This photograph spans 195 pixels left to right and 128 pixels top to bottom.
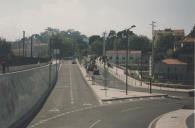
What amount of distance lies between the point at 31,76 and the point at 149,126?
61.8 ft

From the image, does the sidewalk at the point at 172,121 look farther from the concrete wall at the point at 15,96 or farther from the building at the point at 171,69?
the building at the point at 171,69

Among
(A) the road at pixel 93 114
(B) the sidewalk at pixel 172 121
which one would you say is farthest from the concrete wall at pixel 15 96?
(B) the sidewalk at pixel 172 121

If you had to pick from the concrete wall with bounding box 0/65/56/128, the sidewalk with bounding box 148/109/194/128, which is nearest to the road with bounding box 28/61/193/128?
the sidewalk with bounding box 148/109/194/128

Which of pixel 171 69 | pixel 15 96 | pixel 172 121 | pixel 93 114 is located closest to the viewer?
pixel 15 96

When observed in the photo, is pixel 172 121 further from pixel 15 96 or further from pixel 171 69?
pixel 171 69

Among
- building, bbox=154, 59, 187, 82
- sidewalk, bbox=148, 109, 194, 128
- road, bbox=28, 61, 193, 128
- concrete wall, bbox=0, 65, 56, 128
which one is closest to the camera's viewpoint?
concrete wall, bbox=0, 65, 56, 128

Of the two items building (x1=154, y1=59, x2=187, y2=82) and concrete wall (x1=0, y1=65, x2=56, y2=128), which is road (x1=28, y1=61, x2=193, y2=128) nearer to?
concrete wall (x1=0, y1=65, x2=56, y2=128)

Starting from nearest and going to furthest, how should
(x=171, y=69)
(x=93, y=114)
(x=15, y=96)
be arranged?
(x=15, y=96), (x=93, y=114), (x=171, y=69)

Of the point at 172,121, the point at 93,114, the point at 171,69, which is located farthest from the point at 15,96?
the point at 171,69

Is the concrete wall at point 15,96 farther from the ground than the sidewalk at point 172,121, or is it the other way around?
the concrete wall at point 15,96

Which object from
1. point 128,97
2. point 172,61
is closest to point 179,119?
point 128,97

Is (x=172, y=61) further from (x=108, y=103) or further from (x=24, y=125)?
(x=24, y=125)

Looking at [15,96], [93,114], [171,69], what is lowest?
[93,114]

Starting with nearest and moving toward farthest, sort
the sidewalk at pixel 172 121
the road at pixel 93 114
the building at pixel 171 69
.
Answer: the sidewalk at pixel 172 121, the road at pixel 93 114, the building at pixel 171 69
